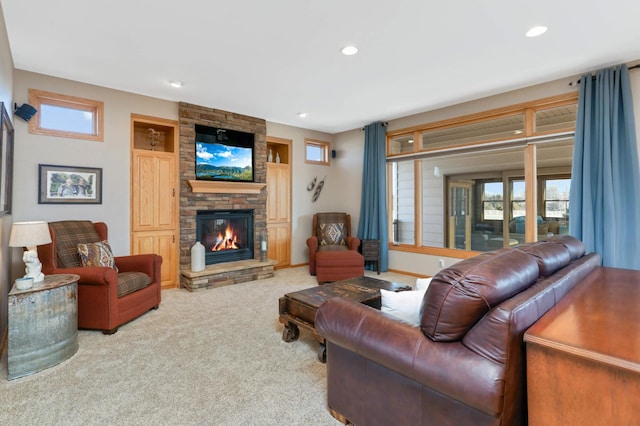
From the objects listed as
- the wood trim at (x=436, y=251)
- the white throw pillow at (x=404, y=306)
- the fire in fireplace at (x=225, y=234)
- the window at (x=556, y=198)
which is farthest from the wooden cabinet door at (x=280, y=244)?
the white throw pillow at (x=404, y=306)

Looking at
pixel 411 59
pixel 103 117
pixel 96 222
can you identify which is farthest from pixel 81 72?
pixel 411 59

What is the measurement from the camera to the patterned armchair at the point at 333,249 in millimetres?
4895

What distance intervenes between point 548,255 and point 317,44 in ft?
8.19

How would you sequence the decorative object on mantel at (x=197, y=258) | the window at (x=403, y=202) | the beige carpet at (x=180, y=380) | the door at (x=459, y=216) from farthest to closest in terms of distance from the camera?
the window at (x=403, y=202) < the door at (x=459, y=216) < the decorative object on mantel at (x=197, y=258) < the beige carpet at (x=180, y=380)

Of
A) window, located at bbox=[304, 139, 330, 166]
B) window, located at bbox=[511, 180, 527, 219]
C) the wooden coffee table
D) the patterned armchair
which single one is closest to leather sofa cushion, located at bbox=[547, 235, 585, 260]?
the wooden coffee table

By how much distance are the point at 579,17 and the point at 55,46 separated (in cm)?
457

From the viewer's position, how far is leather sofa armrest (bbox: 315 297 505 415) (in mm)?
1153

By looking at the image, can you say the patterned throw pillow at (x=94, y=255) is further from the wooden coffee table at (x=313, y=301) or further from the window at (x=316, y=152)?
the window at (x=316, y=152)

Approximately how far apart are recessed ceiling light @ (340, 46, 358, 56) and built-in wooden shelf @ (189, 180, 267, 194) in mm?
2800

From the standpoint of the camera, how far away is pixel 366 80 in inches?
150

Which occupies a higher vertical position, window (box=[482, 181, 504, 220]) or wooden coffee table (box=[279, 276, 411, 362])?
window (box=[482, 181, 504, 220])

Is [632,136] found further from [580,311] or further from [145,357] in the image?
[145,357]

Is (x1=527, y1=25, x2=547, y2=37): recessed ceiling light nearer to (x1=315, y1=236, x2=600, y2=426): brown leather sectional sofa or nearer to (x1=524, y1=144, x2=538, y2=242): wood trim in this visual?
(x1=524, y1=144, x2=538, y2=242): wood trim

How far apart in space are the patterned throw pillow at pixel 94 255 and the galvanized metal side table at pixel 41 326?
2.37 ft
